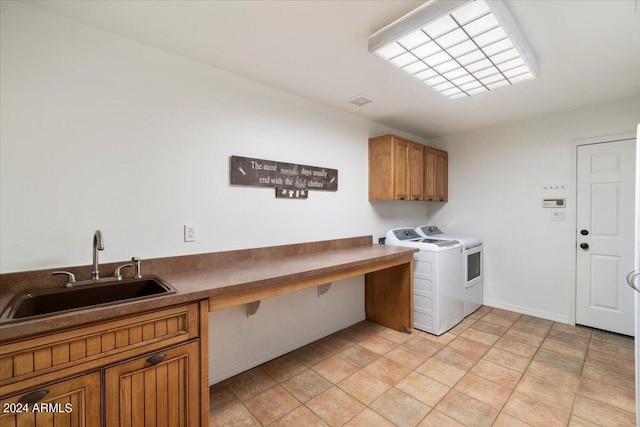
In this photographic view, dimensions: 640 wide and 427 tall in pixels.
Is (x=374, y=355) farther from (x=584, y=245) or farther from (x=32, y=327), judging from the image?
(x=584, y=245)

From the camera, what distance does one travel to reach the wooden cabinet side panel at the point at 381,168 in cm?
325

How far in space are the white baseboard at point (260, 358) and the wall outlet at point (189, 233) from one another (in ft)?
3.34

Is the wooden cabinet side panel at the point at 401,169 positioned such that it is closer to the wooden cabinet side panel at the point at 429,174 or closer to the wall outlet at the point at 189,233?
the wooden cabinet side panel at the point at 429,174

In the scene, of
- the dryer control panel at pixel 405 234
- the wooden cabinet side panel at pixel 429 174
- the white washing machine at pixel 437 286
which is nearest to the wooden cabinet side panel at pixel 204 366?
the white washing machine at pixel 437 286

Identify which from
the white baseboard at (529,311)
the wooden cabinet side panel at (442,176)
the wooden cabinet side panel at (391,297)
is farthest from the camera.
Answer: the wooden cabinet side panel at (442,176)

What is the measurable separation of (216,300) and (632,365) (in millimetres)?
3403

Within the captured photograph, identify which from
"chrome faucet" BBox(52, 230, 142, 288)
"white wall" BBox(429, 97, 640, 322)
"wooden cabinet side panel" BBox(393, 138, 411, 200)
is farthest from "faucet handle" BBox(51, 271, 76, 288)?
"white wall" BBox(429, 97, 640, 322)

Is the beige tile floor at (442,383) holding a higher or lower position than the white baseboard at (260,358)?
lower

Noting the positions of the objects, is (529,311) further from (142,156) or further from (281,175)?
(142,156)

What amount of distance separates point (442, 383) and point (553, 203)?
2.61 meters

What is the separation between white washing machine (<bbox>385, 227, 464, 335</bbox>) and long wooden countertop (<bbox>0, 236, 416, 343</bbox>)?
0.24m

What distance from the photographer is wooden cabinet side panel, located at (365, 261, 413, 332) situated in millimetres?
3002

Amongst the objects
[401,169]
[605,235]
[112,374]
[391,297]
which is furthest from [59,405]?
[605,235]

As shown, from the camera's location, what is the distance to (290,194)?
8.62ft
